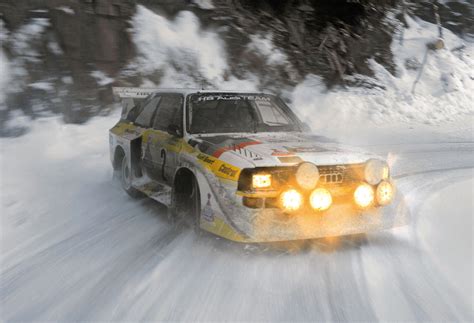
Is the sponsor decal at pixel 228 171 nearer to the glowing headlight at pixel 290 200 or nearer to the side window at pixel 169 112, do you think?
the glowing headlight at pixel 290 200

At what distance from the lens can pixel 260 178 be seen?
4.15m

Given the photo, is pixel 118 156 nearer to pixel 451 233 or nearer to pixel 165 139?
pixel 165 139

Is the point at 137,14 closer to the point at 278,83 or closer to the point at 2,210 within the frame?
the point at 278,83

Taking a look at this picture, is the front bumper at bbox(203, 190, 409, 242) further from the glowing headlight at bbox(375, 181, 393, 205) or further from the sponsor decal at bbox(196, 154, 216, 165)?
the sponsor decal at bbox(196, 154, 216, 165)

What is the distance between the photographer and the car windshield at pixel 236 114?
5418mm

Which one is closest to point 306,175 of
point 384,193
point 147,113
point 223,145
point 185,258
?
point 384,193

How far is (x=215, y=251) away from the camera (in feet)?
14.6

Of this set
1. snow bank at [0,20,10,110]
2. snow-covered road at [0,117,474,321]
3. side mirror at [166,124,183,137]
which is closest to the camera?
snow-covered road at [0,117,474,321]

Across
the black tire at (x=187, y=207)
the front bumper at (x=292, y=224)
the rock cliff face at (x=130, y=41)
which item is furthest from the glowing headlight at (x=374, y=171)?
the rock cliff face at (x=130, y=41)

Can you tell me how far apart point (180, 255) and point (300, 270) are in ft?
3.24

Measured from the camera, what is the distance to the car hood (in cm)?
425

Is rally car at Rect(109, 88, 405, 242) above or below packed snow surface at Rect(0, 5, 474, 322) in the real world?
above

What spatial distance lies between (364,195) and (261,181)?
844 mm

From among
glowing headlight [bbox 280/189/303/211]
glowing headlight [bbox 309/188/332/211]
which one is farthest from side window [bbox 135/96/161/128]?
glowing headlight [bbox 309/188/332/211]
